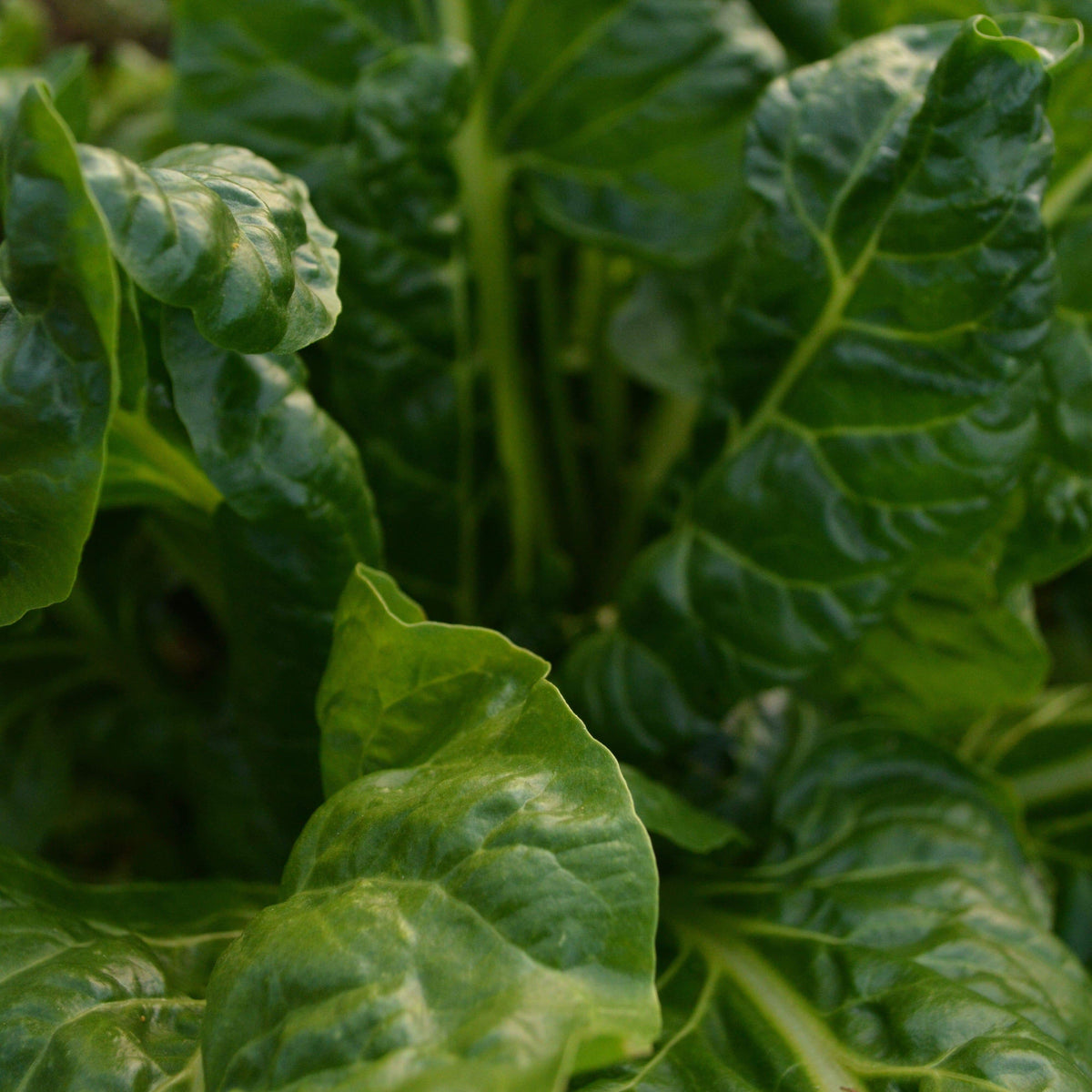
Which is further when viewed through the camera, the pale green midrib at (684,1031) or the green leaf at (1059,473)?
the green leaf at (1059,473)

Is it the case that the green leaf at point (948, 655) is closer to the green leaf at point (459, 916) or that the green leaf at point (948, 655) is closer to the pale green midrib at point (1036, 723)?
the pale green midrib at point (1036, 723)

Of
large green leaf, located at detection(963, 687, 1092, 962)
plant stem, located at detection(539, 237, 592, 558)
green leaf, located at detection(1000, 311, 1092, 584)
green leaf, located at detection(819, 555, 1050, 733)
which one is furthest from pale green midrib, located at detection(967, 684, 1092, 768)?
plant stem, located at detection(539, 237, 592, 558)

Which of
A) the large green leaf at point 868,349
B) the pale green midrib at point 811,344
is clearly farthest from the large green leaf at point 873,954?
the pale green midrib at point 811,344

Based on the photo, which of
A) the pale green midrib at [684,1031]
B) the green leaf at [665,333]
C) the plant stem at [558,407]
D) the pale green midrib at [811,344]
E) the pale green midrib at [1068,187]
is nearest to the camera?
the pale green midrib at [684,1031]

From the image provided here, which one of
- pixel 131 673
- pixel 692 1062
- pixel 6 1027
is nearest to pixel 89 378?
pixel 6 1027

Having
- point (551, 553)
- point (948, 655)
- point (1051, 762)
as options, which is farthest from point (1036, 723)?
point (551, 553)

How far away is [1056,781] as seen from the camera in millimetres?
904

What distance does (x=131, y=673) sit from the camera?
1.03m

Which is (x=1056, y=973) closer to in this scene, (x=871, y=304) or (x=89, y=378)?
(x=871, y=304)

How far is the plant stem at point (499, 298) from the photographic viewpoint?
0.87 metres

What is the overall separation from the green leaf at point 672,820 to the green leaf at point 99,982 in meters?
0.22

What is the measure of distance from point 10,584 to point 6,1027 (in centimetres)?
17

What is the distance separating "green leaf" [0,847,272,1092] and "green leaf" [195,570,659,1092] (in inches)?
1.9

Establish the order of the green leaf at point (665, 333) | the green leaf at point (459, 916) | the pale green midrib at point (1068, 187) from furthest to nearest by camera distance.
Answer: the green leaf at point (665, 333) → the pale green midrib at point (1068, 187) → the green leaf at point (459, 916)
